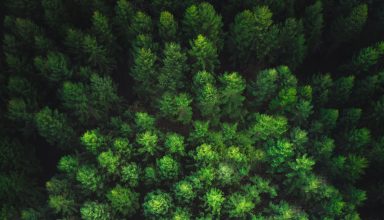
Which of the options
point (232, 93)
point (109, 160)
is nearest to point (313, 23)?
point (232, 93)

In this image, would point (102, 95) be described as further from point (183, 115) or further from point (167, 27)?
point (167, 27)

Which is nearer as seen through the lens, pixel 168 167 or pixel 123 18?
pixel 168 167

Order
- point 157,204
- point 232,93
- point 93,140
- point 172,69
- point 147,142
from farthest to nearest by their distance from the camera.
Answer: point 172,69
point 232,93
point 93,140
point 147,142
point 157,204

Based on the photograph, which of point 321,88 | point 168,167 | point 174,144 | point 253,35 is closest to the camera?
point 168,167

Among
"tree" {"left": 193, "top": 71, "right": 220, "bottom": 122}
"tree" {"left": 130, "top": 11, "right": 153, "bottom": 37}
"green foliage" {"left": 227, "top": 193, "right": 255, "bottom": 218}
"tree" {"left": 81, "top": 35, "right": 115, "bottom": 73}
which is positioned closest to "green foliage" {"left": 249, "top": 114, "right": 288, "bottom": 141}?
"tree" {"left": 193, "top": 71, "right": 220, "bottom": 122}

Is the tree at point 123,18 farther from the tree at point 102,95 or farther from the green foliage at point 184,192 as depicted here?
the green foliage at point 184,192

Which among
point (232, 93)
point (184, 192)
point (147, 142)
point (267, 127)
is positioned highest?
point (232, 93)
